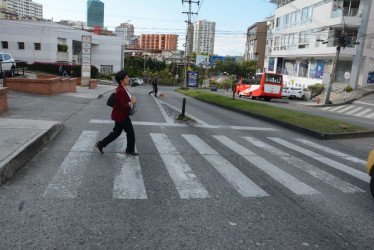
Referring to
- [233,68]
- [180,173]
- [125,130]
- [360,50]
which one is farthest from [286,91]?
[180,173]

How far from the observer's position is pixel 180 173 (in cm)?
551

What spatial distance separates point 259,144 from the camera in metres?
8.63

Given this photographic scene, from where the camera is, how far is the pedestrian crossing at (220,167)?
4703 mm

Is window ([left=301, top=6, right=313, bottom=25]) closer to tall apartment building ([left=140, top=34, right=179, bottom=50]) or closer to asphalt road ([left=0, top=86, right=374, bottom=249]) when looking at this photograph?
asphalt road ([left=0, top=86, right=374, bottom=249])

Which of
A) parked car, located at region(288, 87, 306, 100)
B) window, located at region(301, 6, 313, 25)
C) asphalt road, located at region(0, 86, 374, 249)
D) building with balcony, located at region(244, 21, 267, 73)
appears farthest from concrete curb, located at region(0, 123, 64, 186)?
building with balcony, located at region(244, 21, 267, 73)

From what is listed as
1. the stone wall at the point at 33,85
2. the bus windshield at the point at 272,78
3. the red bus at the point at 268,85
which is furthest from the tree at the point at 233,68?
the stone wall at the point at 33,85

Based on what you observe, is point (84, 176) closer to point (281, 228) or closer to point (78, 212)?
point (78, 212)

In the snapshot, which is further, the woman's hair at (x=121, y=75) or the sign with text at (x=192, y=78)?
the sign with text at (x=192, y=78)

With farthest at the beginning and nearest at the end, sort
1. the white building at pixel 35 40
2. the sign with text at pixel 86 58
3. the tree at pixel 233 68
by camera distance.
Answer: the white building at pixel 35 40, the sign with text at pixel 86 58, the tree at pixel 233 68

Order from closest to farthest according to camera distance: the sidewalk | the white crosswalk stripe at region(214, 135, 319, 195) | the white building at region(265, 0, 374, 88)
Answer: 1. the sidewalk
2. the white crosswalk stripe at region(214, 135, 319, 195)
3. the white building at region(265, 0, 374, 88)

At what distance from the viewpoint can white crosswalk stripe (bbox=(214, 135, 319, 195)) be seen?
507 centimetres

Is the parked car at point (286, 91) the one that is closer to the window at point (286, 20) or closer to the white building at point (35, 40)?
the window at point (286, 20)

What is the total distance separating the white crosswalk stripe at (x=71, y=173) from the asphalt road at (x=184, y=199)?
2cm

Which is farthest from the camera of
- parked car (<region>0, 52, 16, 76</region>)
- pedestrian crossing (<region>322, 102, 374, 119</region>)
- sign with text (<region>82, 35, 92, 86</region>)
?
sign with text (<region>82, 35, 92, 86</region>)
